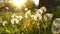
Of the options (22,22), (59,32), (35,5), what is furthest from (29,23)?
(59,32)

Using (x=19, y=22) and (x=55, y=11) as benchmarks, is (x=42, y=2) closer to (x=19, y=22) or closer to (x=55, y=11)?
(x=55, y=11)

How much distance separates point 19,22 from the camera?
142cm

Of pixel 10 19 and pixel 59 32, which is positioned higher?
pixel 10 19

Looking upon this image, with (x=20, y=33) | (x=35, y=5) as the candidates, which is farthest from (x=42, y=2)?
(x=20, y=33)

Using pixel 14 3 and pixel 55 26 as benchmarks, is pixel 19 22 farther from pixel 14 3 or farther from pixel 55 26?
pixel 55 26

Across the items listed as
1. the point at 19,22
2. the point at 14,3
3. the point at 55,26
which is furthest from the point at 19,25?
the point at 55,26

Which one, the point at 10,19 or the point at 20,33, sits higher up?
the point at 10,19

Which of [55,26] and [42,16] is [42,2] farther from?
[55,26]

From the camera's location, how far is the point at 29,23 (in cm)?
141

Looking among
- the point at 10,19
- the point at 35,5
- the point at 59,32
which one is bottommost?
the point at 59,32

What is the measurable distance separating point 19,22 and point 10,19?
81mm

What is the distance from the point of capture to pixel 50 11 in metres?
1.40

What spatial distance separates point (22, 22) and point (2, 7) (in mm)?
216

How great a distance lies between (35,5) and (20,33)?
27cm
